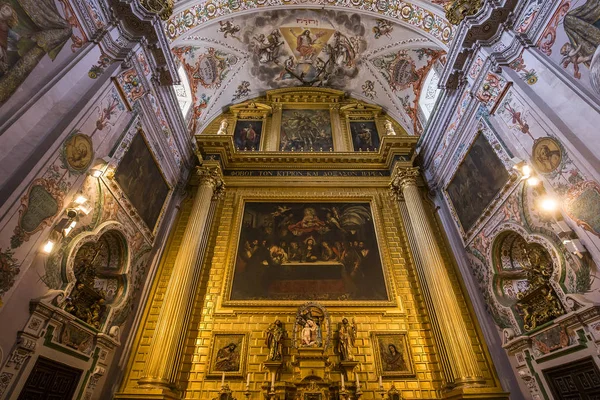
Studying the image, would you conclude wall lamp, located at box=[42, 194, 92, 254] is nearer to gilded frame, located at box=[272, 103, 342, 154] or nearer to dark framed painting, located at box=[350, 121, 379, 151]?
gilded frame, located at box=[272, 103, 342, 154]

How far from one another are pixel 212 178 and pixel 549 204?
8649mm

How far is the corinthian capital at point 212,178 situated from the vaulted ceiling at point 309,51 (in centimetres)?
254

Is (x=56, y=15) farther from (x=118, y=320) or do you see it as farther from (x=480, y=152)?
(x=480, y=152)

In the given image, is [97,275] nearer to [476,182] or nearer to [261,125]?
[261,125]

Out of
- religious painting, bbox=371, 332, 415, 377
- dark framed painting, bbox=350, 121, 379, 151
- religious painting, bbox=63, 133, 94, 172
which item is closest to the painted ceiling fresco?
dark framed painting, bbox=350, 121, 379, 151

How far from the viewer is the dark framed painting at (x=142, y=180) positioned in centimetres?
700

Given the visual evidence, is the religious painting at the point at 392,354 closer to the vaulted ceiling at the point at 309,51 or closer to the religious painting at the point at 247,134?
the vaulted ceiling at the point at 309,51

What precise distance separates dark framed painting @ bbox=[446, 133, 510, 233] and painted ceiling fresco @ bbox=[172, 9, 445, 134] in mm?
3810

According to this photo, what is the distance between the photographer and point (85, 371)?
5.66 meters

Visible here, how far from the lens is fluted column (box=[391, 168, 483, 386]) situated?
622 centimetres

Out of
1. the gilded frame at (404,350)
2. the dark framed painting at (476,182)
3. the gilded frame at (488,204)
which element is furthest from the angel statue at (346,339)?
the dark framed painting at (476,182)

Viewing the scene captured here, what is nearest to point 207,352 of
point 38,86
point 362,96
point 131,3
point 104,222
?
point 104,222

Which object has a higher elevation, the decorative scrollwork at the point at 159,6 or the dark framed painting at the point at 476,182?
the decorative scrollwork at the point at 159,6

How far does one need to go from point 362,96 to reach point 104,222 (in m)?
11.2
